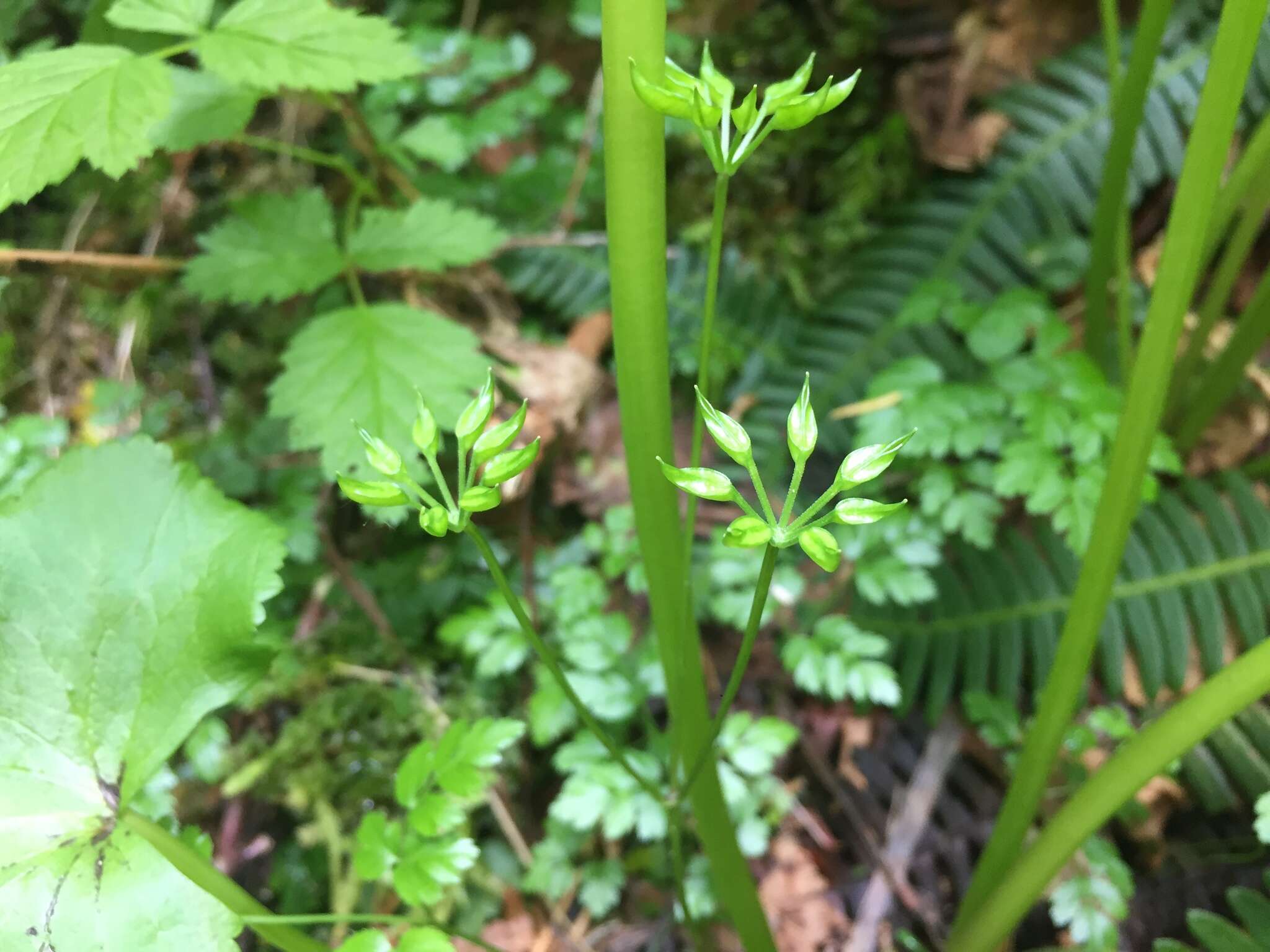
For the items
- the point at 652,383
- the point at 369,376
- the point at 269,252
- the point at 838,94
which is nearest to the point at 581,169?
the point at 269,252

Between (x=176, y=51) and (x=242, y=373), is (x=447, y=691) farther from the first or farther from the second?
(x=176, y=51)

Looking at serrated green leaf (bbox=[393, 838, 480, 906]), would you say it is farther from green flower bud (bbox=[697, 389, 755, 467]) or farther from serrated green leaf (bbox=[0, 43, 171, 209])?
serrated green leaf (bbox=[0, 43, 171, 209])

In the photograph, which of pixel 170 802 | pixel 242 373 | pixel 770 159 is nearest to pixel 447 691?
pixel 170 802

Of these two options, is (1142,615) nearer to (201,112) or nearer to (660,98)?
(660,98)

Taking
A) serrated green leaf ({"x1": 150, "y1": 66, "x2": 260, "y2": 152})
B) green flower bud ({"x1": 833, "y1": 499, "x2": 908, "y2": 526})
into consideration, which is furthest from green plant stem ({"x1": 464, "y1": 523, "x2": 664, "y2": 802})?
serrated green leaf ({"x1": 150, "y1": 66, "x2": 260, "y2": 152})

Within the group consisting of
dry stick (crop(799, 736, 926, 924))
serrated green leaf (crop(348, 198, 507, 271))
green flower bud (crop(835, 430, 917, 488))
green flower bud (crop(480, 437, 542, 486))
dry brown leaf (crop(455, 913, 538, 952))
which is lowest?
dry brown leaf (crop(455, 913, 538, 952))

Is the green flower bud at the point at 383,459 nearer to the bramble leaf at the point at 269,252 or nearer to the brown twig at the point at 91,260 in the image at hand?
the bramble leaf at the point at 269,252
